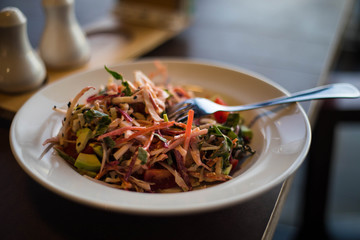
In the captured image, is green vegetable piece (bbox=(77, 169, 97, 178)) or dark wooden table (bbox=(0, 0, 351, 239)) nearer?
dark wooden table (bbox=(0, 0, 351, 239))

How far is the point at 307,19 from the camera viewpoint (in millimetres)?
2588

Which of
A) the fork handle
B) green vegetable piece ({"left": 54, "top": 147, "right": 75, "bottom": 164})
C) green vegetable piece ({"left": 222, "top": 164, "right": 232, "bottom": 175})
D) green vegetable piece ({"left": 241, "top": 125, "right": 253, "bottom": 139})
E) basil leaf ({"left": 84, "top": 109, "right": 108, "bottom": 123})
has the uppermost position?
the fork handle

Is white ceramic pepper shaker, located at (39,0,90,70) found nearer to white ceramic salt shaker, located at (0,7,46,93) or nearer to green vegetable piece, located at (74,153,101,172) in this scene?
white ceramic salt shaker, located at (0,7,46,93)

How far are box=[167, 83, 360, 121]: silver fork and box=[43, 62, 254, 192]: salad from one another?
78mm

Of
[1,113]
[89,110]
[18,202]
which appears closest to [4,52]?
[1,113]

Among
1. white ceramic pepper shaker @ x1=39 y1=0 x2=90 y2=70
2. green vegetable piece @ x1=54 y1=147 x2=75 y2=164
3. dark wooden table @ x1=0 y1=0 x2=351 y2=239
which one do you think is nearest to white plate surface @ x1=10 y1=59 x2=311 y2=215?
green vegetable piece @ x1=54 y1=147 x2=75 y2=164

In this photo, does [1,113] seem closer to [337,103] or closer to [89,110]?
[89,110]

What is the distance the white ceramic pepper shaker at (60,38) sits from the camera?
1664 millimetres

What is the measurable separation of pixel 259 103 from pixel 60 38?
0.99 metres

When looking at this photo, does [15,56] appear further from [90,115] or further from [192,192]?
[192,192]

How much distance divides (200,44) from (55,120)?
4.11 ft

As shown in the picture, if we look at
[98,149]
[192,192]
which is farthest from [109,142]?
[192,192]

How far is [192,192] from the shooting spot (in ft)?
2.91

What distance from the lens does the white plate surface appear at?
825 millimetres
